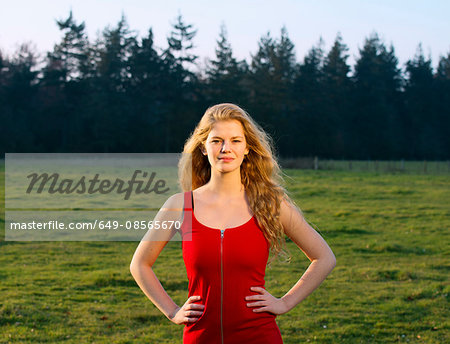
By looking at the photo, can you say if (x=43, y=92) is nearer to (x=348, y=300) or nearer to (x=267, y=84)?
(x=267, y=84)

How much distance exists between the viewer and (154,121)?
5112 cm

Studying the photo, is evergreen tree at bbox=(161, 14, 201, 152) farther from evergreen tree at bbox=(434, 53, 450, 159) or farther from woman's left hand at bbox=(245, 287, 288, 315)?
woman's left hand at bbox=(245, 287, 288, 315)

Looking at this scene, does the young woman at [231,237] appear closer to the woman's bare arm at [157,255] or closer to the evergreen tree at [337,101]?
the woman's bare arm at [157,255]

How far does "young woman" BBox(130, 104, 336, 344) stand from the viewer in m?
2.53

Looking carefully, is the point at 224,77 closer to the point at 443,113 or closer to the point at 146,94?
the point at 146,94

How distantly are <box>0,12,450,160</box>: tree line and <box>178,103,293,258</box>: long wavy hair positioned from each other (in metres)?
45.2

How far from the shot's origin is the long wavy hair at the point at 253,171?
2660 millimetres

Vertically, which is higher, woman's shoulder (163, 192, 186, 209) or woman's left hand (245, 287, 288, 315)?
woman's shoulder (163, 192, 186, 209)

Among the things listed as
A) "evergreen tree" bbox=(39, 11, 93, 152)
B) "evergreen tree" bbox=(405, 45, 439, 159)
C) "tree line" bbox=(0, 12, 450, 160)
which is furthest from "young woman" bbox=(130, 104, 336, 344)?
"evergreen tree" bbox=(405, 45, 439, 159)

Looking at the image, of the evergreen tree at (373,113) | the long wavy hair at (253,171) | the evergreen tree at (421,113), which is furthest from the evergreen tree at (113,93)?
the long wavy hair at (253,171)

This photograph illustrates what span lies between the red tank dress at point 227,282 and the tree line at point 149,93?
45.7 metres

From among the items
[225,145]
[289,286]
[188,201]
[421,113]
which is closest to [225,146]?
[225,145]

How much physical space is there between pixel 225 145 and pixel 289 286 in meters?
6.43

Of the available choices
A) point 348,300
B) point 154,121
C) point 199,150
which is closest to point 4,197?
point 348,300
